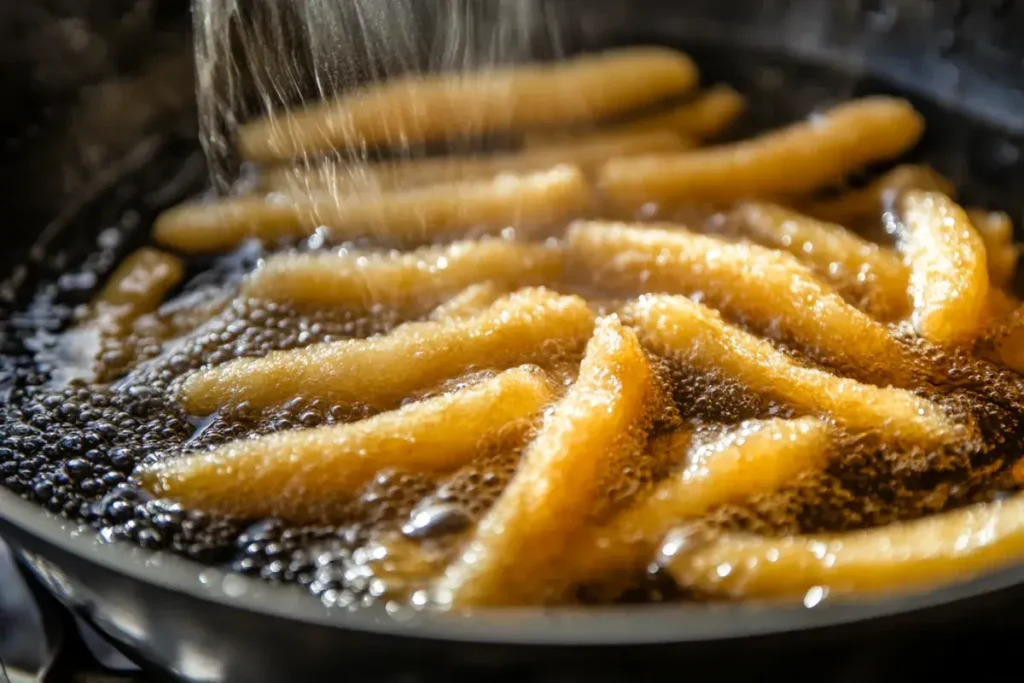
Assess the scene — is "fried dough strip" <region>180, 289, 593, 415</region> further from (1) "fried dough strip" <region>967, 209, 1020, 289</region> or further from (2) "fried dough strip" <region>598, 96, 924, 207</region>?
(1) "fried dough strip" <region>967, 209, 1020, 289</region>

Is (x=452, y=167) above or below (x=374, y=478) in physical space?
above

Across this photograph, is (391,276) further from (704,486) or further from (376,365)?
(704,486)

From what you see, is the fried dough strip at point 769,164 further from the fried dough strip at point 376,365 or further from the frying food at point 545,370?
the fried dough strip at point 376,365

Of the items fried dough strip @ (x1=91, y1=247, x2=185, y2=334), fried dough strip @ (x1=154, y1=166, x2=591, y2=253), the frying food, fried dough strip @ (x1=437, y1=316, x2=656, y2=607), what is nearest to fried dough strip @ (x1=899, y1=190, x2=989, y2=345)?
the frying food

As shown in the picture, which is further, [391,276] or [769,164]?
[769,164]

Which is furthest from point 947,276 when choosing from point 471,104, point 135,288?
point 135,288

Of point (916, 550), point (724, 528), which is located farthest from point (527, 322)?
point (916, 550)

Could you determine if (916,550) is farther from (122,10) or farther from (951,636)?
(122,10)
